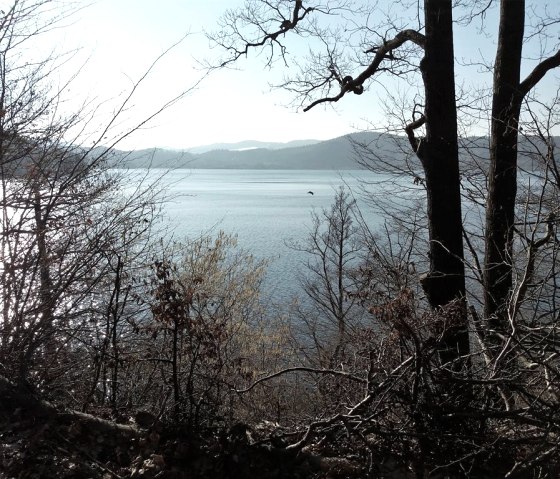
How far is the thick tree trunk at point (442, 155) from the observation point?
5.79 meters

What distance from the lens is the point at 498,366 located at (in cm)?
361

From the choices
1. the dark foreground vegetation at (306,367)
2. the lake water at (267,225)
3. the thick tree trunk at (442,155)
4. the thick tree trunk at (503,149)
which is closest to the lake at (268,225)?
the lake water at (267,225)

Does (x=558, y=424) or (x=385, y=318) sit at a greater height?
(x=385, y=318)

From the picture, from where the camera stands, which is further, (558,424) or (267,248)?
(267,248)

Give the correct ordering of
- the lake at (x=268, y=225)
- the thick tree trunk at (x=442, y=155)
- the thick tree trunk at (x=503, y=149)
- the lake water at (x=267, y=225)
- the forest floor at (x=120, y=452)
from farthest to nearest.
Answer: the lake water at (x=267, y=225)
the lake at (x=268, y=225)
the thick tree trunk at (x=503, y=149)
the thick tree trunk at (x=442, y=155)
the forest floor at (x=120, y=452)

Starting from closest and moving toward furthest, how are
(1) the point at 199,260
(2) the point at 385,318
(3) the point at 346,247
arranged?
(2) the point at 385,318 → (1) the point at 199,260 → (3) the point at 346,247

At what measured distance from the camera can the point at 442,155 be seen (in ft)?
19.2

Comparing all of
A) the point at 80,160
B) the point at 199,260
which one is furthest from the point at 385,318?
the point at 199,260

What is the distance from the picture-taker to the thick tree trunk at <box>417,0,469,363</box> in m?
5.79

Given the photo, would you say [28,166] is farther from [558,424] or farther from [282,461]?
[558,424]

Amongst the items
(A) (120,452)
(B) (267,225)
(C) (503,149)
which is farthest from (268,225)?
(A) (120,452)

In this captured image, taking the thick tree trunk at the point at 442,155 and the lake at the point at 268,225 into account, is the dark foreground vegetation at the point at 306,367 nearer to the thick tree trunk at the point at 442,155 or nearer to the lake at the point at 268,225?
the thick tree trunk at the point at 442,155

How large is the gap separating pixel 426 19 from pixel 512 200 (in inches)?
86.9

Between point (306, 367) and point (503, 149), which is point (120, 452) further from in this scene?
point (503, 149)
